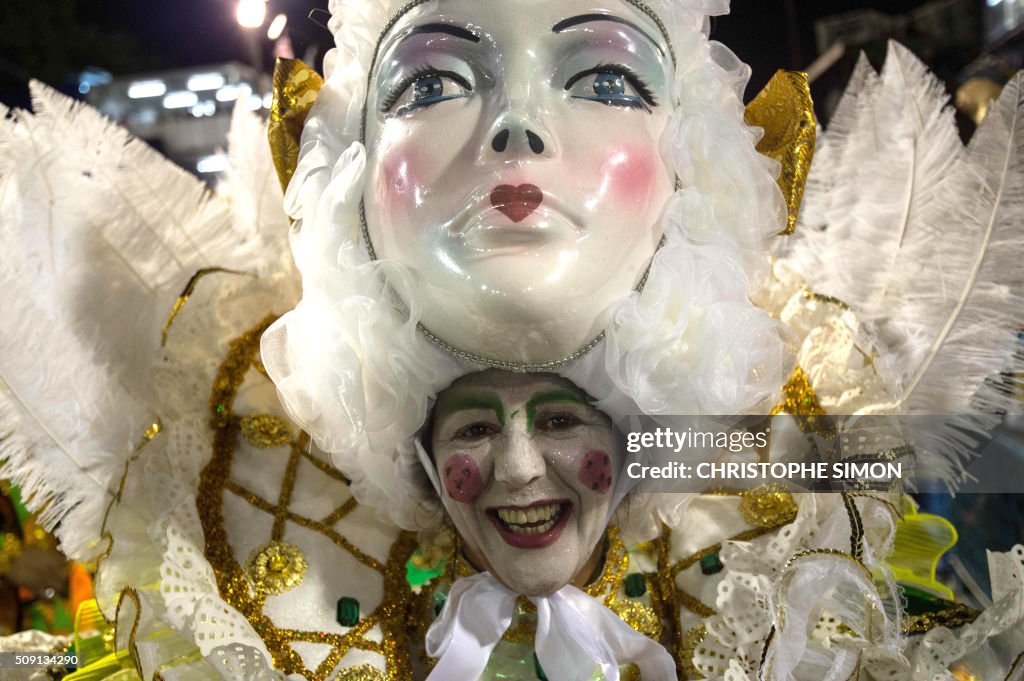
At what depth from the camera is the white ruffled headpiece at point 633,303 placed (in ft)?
→ 4.57

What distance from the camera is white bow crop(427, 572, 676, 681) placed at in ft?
4.75

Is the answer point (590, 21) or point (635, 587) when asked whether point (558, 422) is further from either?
point (590, 21)

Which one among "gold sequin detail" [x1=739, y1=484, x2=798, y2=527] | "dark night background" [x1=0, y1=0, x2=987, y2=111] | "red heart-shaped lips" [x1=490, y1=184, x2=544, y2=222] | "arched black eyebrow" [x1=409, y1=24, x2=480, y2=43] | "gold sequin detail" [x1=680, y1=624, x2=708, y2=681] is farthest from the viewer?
"dark night background" [x1=0, y1=0, x2=987, y2=111]

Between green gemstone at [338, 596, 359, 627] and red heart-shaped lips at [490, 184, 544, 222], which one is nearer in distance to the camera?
red heart-shaped lips at [490, 184, 544, 222]

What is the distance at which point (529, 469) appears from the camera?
4.64 ft

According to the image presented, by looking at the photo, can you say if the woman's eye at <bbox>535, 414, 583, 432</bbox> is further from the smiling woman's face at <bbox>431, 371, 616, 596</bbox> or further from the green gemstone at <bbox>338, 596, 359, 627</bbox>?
the green gemstone at <bbox>338, 596, 359, 627</bbox>

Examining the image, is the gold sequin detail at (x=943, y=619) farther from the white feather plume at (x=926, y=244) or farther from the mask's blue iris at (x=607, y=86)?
the mask's blue iris at (x=607, y=86)

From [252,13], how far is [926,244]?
151 cm

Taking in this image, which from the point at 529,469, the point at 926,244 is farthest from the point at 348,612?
the point at 926,244

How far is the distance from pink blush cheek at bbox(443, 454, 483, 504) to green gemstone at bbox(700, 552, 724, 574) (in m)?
0.44

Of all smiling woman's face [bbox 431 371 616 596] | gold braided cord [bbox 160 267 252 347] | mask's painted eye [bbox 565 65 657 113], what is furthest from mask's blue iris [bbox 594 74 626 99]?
gold braided cord [bbox 160 267 252 347]

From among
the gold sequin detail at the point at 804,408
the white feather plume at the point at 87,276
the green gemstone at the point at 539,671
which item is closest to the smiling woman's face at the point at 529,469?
the green gemstone at the point at 539,671

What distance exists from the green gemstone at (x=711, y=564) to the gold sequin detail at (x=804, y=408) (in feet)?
0.86

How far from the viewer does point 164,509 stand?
1.62m
